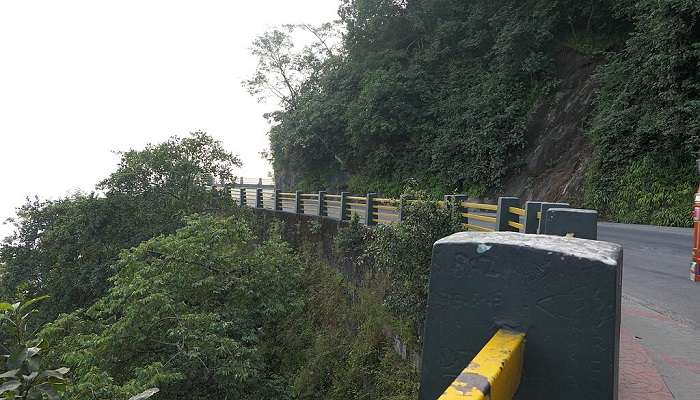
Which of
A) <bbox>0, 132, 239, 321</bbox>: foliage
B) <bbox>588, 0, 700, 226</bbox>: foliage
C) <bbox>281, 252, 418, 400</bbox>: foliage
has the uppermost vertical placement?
<bbox>588, 0, 700, 226</bbox>: foliage

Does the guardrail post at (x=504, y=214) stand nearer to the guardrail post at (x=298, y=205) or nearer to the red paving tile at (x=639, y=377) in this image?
the red paving tile at (x=639, y=377)

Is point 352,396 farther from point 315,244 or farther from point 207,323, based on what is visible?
point 315,244

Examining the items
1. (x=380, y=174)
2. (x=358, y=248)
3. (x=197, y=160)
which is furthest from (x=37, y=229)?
(x=380, y=174)

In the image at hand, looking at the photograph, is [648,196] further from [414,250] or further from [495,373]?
[495,373]

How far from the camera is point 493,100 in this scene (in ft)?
61.7

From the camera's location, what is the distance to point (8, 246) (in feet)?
43.3

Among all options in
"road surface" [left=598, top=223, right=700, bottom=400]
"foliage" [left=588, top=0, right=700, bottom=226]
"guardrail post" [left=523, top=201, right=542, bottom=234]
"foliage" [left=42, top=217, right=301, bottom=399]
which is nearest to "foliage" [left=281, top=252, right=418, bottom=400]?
"foliage" [left=42, top=217, right=301, bottom=399]

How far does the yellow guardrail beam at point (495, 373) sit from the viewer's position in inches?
34.2

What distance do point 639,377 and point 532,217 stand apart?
9.89 feet

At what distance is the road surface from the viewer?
3.62m

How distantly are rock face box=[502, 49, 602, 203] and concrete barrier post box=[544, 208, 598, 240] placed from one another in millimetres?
12520

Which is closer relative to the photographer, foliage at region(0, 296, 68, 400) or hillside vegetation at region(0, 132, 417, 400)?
foliage at region(0, 296, 68, 400)

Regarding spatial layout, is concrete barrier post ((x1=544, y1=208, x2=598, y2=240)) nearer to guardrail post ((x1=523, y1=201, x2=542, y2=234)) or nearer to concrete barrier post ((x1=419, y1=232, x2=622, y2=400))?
guardrail post ((x1=523, y1=201, x2=542, y2=234))

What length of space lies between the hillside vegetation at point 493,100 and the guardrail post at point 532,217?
2.87m
